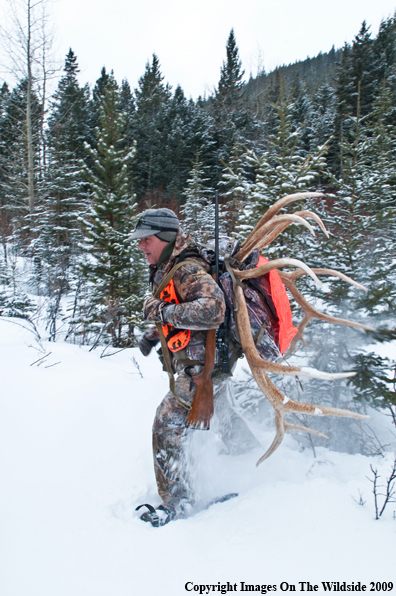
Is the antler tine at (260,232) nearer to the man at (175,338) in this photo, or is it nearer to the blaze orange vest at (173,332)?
the man at (175,338)

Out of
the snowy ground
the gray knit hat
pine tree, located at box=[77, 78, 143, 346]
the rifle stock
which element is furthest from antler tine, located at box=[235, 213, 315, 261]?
pine tree, located at box=[77, 78, 143, 346]

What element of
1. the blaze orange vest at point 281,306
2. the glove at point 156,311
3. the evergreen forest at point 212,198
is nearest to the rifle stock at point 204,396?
the glove at point 156,311

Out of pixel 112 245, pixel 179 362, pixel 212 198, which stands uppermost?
pixel 212 198

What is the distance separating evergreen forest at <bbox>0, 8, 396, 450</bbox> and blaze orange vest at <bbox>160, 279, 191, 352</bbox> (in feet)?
2.40

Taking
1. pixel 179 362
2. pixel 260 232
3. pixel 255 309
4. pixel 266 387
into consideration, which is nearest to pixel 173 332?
pixel 179 362

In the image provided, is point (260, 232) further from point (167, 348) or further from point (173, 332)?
point (167, 348)

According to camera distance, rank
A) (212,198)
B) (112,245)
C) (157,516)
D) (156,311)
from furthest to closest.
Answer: (212,198)
(112,245)
(156,311)
(157,516)

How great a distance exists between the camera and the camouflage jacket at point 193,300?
2.30 m

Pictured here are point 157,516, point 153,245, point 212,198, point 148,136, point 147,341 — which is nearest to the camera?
point 157,516

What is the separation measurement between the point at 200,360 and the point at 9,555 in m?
1.61

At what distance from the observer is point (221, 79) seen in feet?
112

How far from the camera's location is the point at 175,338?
2.60 metres

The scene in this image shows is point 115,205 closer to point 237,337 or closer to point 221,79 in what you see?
point 237,337

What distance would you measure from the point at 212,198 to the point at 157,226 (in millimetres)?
14989
